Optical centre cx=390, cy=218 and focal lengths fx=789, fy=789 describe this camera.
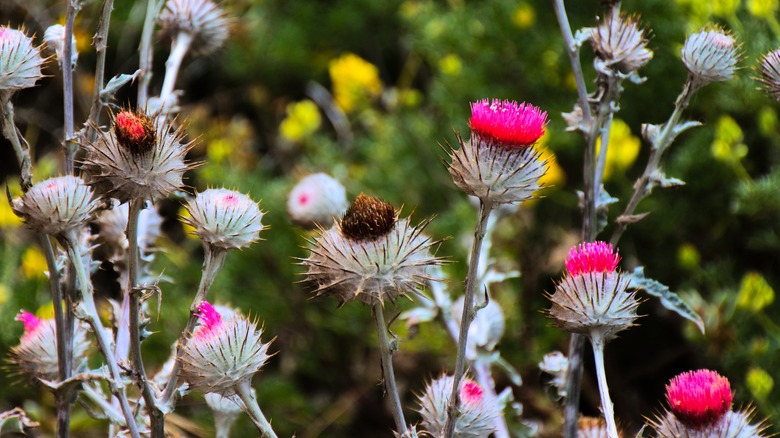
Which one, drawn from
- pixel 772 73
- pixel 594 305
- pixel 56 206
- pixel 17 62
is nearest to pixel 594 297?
pixel 594 305

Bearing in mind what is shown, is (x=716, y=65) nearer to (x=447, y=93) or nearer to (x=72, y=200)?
(x=72, y=200)

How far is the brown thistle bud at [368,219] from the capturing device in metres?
1.53

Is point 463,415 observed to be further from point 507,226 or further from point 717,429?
point 507,226

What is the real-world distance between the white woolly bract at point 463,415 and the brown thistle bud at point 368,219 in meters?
0.37

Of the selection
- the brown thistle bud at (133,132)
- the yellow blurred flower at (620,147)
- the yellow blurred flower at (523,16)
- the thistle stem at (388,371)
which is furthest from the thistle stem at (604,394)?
the yellow blurred flower at (523,16)

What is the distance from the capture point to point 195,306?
158 centimetres

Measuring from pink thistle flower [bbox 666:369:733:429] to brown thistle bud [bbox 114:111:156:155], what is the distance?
1.12 m

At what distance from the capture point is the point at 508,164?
1.49 metres

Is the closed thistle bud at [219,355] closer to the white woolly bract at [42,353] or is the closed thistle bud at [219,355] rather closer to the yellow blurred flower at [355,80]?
the white woolly bract at [42,353]

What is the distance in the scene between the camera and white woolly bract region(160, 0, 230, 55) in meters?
2.28

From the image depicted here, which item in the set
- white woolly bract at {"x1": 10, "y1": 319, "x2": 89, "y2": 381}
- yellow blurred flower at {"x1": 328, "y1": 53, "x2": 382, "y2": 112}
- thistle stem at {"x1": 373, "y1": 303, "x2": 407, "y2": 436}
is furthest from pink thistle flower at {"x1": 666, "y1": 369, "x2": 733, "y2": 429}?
yellow blurred flower at {"x1": 328, "y1": 53, "x2": 382, "y2": 112}

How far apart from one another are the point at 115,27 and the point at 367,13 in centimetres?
174

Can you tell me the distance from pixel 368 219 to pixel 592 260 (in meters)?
0.46

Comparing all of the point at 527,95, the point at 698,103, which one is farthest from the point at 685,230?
the point at 527,95
